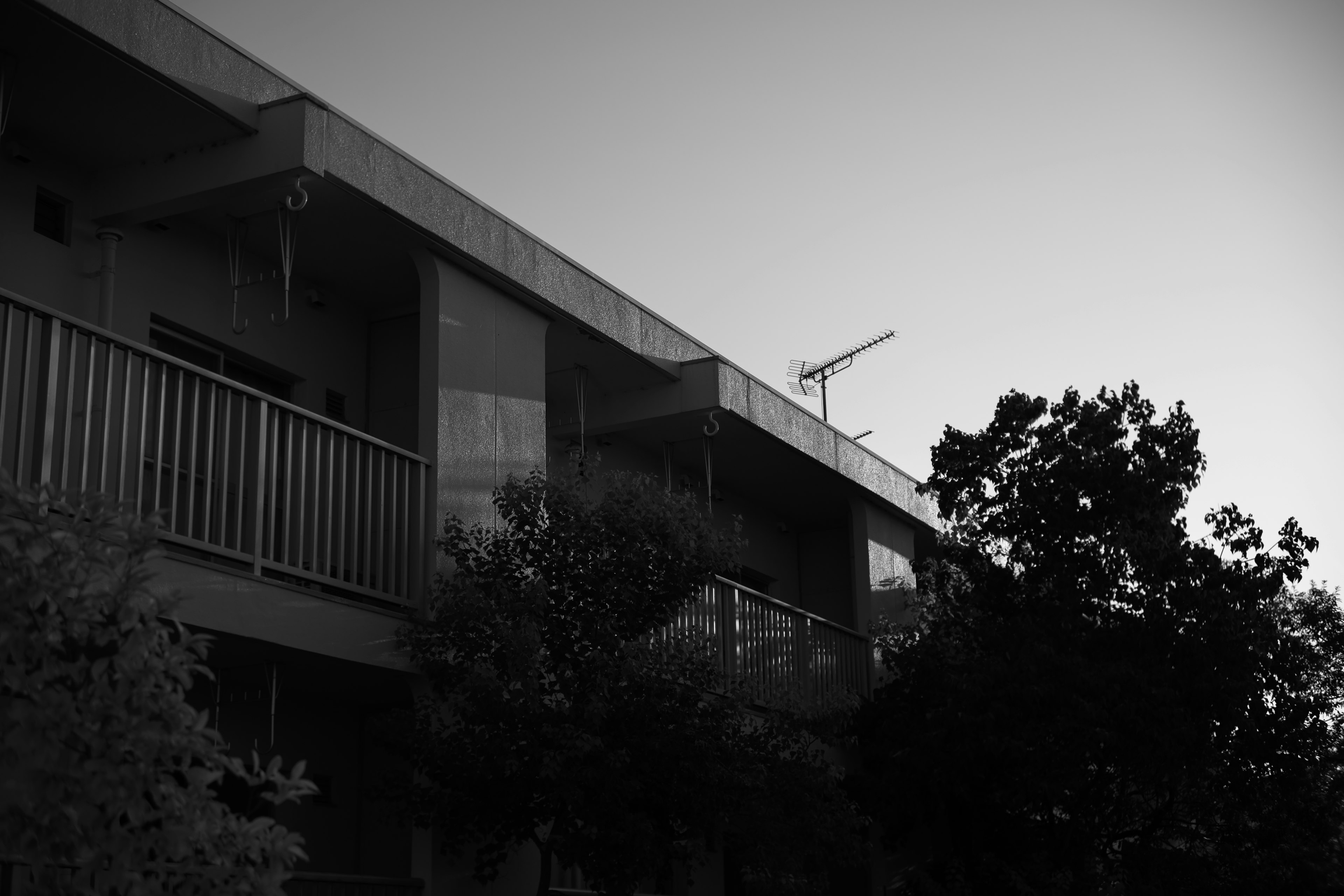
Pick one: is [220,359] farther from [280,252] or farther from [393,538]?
[393,538]

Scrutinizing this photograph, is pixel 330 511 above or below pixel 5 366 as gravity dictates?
below

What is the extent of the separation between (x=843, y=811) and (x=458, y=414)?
385 centimetres

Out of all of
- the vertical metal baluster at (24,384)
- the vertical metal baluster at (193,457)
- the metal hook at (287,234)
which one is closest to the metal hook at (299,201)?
the metal hook at (287,234)

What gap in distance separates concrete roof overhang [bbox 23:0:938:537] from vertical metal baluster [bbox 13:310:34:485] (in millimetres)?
1876

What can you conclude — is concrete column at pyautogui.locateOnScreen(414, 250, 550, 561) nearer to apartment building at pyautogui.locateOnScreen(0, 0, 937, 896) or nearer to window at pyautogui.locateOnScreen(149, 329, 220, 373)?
apartment building at pyautogui.locateOnScreen(0, 0, 937, 896)

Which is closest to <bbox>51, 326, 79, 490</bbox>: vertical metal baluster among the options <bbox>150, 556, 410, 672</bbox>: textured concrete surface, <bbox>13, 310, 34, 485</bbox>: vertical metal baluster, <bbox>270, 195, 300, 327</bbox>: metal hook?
<bbox>13, 310, 34, 485</bbox>: vertical metal baluster

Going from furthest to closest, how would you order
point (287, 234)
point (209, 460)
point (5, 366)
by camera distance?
point (287, 234) < point (209, 460) < point (5, 366)

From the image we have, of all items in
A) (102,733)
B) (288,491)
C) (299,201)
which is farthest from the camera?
(299,201)

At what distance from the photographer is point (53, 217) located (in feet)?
33.5

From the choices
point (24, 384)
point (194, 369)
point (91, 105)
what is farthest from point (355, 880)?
point (91, 105)

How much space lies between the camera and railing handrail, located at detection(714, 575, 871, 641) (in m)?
14.5

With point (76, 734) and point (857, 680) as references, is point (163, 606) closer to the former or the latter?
point (76, 734)

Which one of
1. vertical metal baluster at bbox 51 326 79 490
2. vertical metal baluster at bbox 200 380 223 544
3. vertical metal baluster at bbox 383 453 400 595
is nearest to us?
vertical metal baluster at bbox 51 326 79 490

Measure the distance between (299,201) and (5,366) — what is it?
9.56 feet
